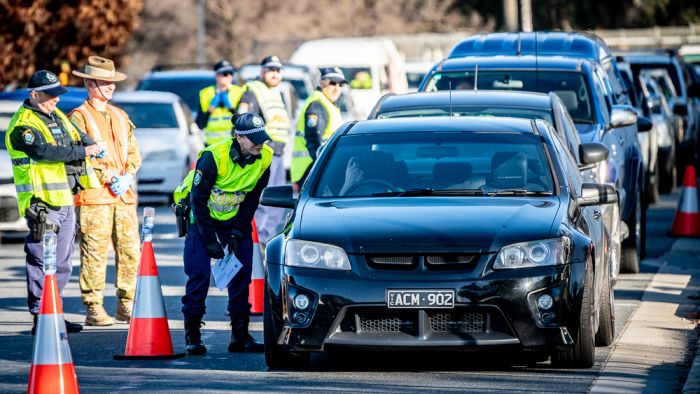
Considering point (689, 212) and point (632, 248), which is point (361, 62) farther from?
point (632, 248)

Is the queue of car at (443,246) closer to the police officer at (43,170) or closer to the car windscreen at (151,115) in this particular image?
the police officer at (43,170)

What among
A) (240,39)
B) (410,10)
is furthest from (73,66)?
(410,10)

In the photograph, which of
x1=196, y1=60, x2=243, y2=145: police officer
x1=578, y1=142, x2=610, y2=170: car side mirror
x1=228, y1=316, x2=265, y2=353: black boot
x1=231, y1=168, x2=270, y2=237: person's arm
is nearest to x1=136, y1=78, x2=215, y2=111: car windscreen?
x1=196, y1=60, x2=243, y2=145: police officer

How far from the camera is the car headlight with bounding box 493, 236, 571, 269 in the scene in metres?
9.02

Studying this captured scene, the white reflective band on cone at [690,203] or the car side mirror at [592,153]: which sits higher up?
the car side mirror at [592,153]

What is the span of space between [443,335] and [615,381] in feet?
3.06

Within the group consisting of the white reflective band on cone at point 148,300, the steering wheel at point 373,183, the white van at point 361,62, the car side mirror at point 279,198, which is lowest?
the white van at point 361,62

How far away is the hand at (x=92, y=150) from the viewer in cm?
1176

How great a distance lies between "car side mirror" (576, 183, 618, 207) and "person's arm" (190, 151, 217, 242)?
220 centimetres

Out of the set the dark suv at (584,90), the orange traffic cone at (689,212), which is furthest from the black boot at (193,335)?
the orange traffic cone at (689,212)

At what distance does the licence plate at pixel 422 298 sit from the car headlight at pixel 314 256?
299mm

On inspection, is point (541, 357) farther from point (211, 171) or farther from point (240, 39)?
point (240, 39)

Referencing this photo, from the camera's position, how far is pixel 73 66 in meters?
30.9

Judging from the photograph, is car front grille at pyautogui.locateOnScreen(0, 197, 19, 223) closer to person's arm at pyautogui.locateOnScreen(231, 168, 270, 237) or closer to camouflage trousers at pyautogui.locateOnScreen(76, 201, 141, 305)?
camouflage trousers at pyautogui.locateOnScreen(76, 201, 141, 305)
